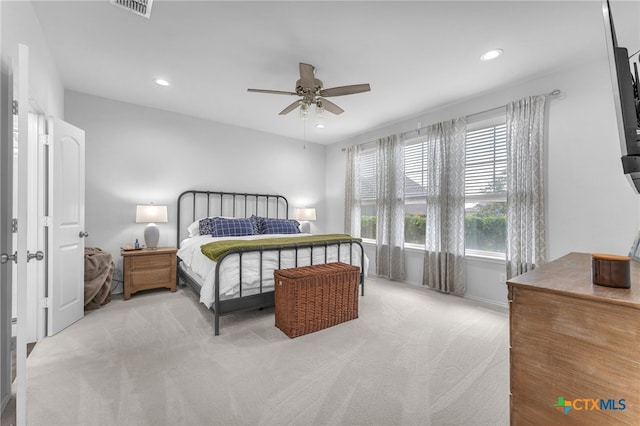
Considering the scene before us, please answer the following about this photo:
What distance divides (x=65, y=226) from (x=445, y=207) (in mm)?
4563

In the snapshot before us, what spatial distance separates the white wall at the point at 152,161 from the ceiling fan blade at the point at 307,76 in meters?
2.72

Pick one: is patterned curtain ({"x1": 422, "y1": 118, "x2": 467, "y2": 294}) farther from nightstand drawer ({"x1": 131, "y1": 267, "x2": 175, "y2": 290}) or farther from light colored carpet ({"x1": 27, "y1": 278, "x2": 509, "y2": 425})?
nightstand drawer ({"x1": 131, "y1": 267, "x2": 175, "y2": 290})

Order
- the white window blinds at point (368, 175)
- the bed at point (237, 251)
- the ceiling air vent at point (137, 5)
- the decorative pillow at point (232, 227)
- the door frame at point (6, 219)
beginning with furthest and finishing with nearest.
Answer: the white window blinds at point (368, 175), the decorative pillow at point (232, 227), the bed at point (237, 251), the ceiling air vent at point (137, 5), the door frame at point (6, 219)

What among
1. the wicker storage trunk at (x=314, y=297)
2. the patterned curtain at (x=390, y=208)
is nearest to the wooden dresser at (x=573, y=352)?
the wicker storage trunk at (x=314, y=297)

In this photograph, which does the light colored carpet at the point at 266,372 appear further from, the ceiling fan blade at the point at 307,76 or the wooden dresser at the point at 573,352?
the ceiling fan blade at the point at 307,76

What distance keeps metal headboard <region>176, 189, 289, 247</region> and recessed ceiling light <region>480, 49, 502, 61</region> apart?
391 cm

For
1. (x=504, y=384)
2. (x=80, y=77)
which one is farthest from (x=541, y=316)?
(x=80, y=77)

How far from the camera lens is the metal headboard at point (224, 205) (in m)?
4.34

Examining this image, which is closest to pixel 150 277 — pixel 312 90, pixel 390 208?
→ pixel 312 90

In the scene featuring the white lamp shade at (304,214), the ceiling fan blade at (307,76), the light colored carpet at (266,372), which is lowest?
the light colored carpet at (266,372)

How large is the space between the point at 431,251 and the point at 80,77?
203 inches

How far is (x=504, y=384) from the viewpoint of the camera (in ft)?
5.86

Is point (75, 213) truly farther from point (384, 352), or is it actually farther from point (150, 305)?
point (384, 352)

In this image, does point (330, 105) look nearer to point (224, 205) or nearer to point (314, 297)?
point (314, 297)
